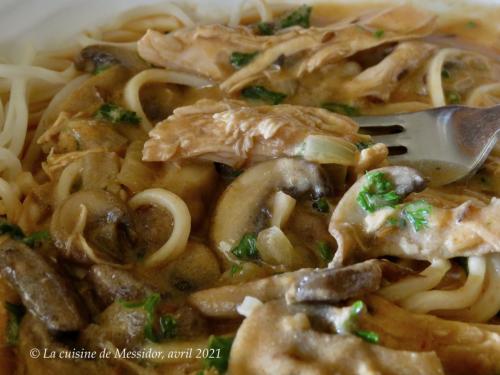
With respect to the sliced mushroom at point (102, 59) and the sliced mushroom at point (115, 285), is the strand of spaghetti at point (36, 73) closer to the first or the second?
the sliced mushroom at point (102, 59)

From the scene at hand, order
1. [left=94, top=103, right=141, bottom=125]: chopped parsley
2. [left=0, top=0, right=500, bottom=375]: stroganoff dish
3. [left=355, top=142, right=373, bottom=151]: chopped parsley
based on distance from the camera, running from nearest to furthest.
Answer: [left=0, top=0, right=500, bottom=375]: stroganoff dish < [left=355, top=142, right=373, bottom=151]: chopped parsley < [left=94, top=103, right=141, bottom=125]: chopped parsley

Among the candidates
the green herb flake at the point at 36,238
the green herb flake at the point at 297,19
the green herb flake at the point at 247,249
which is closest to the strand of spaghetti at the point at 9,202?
the green herb flake at the point at 36,238

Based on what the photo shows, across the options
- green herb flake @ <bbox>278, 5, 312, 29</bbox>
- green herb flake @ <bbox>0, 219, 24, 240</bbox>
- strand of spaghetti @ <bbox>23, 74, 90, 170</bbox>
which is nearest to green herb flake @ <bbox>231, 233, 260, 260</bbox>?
green herb flake @ <bbox>0, 219, 24, 240</bbox>

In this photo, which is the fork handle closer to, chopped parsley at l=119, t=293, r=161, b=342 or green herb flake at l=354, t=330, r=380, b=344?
green herb flake at l=354, t=330, r=380, b=344

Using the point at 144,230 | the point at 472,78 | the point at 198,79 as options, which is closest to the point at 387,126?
the point at 472,78

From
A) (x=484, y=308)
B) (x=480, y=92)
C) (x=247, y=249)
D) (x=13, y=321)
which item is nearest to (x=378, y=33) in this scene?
(x=480, y=92)

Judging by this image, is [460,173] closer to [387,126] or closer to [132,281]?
[387,126]

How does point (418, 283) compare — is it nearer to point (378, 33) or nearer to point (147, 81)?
point (378, 33)
